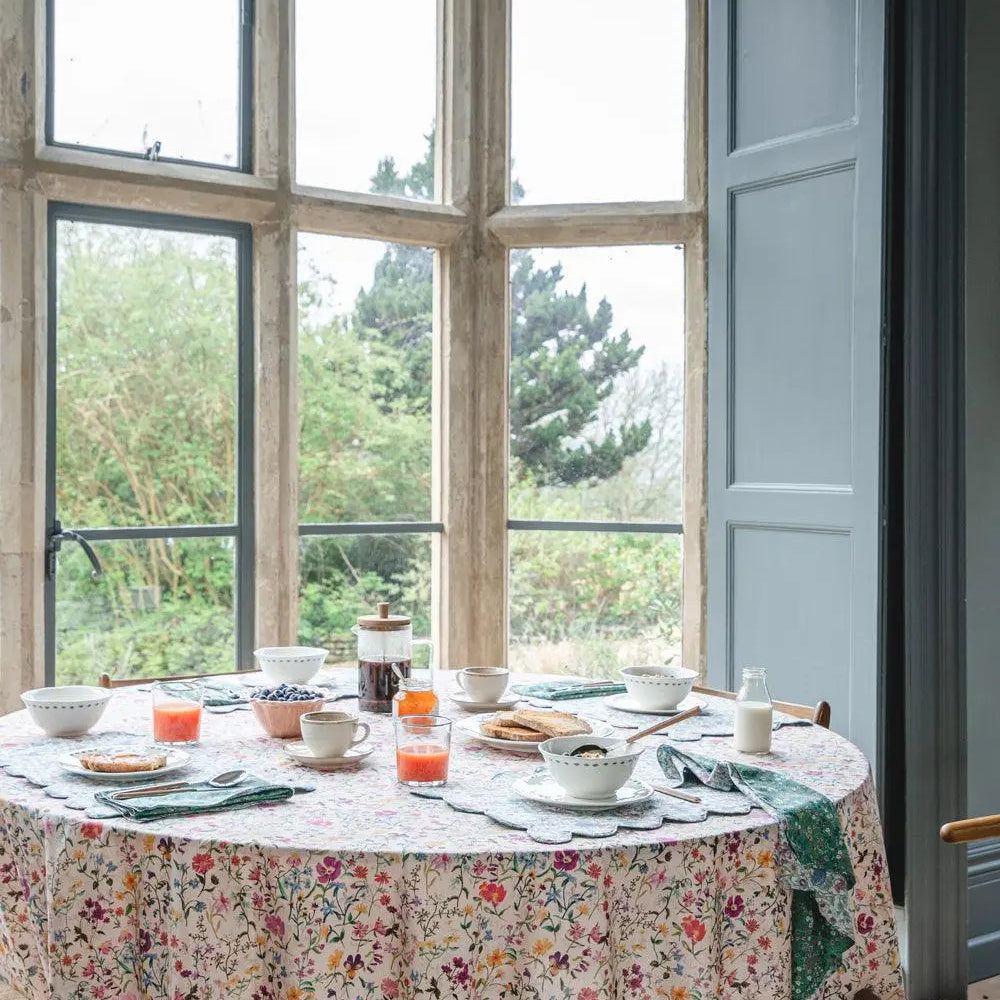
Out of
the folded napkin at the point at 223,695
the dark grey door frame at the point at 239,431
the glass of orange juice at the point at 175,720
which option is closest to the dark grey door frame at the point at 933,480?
the folded napkin at the point at 223,695

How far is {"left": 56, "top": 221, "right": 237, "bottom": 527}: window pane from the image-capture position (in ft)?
10.9

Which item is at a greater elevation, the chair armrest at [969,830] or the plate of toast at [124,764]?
the plate of toast at [124,764]

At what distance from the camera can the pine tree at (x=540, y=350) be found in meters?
3.79

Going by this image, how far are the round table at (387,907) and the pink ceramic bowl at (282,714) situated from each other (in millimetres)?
436

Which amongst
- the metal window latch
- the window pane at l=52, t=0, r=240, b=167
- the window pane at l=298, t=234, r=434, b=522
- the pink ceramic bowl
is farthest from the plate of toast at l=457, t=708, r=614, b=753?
the window pane at l=52, t=0, r=240, b=167

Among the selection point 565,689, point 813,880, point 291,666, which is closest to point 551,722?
point 565,689

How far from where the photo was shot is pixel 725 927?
1.49 metres

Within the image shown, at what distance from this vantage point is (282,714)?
2.01 m

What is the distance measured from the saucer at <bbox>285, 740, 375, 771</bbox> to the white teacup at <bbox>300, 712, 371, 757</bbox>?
0.04ft

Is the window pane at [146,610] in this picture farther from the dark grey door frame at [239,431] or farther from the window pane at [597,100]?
the window pane at [597,100]

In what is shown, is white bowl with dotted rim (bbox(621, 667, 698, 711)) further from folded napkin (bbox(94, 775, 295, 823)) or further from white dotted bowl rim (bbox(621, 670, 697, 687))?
folded napkin (bbox(94, 775, 295, 823))

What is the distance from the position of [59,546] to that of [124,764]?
5.61 feet

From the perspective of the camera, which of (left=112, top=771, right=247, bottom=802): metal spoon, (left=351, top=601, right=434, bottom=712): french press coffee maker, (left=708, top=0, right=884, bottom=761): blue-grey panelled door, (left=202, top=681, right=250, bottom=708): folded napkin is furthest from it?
(left=708, top=0, right=884, bottom=761): blue-grey panelled door

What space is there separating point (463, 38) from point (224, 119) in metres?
0.87
